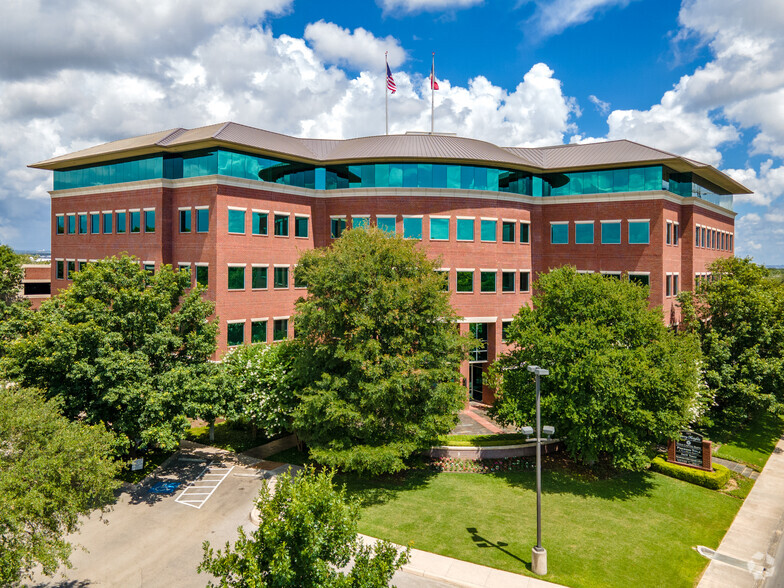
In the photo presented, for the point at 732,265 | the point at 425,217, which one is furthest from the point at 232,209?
the point at 732,265

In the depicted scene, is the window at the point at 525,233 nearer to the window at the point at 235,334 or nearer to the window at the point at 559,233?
the window at the point at 559,233

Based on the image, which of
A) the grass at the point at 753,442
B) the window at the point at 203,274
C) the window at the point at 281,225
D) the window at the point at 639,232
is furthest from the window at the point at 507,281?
the window at the point at 203,274

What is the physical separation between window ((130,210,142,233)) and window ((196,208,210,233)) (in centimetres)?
611

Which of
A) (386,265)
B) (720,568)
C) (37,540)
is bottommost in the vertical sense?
(720,568)

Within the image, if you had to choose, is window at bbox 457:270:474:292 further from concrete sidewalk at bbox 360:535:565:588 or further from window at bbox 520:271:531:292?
concrete sidewalk at bbox 360:535:565:588

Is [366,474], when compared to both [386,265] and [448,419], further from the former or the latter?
[386,265]

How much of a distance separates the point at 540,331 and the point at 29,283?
198 feet

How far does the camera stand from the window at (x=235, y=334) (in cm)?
3562

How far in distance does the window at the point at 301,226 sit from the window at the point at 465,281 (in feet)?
41.0

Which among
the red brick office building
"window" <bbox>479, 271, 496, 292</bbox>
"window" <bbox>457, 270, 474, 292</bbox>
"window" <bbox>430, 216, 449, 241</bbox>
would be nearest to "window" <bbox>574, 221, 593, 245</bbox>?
the red brick office building

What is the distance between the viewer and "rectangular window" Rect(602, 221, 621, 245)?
1583 inches

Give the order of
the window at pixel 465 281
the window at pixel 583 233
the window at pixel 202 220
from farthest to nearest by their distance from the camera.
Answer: the window at pixel 583 233 → the window at pixel 465 281 → the window at pixel 202 220

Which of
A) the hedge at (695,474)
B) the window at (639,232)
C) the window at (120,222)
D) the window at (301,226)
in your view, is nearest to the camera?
the hedge at (695,474)

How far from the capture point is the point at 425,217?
129ft
